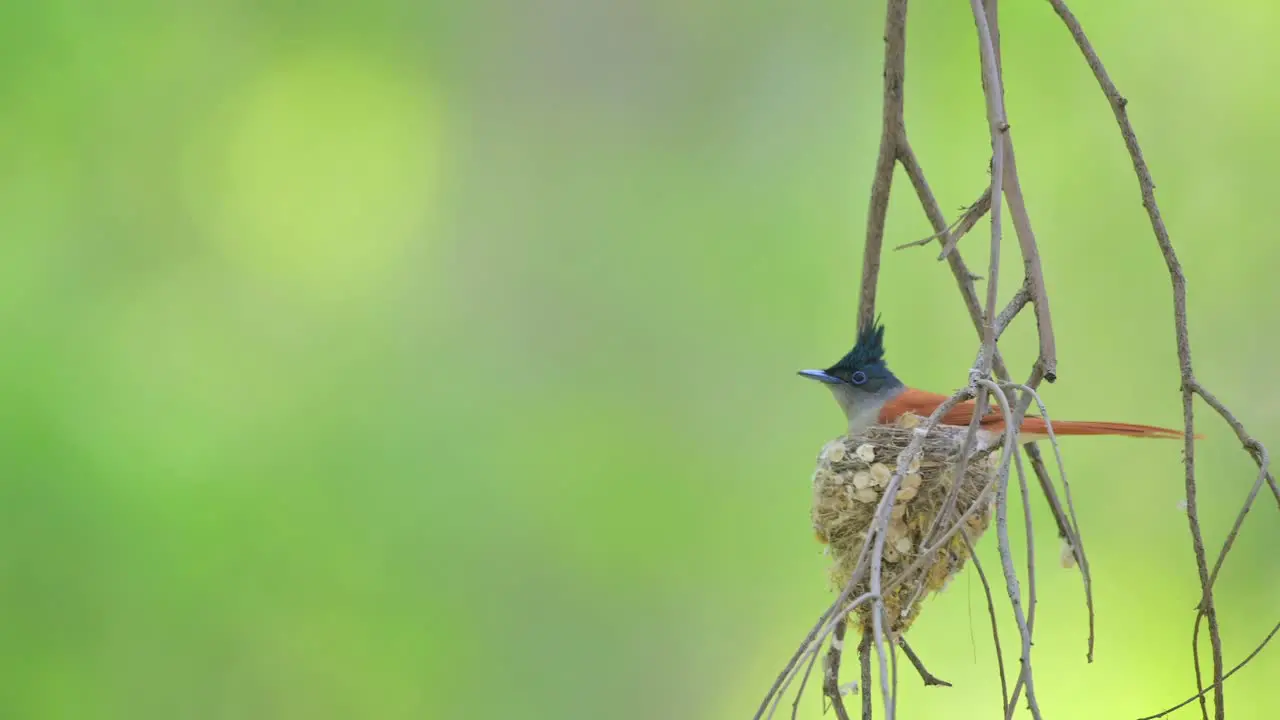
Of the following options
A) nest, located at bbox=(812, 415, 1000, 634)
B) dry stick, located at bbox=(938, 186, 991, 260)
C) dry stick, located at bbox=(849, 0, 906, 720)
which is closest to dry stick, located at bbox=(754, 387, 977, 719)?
dry stick, located at bbox=(938, 186, 991, 260)

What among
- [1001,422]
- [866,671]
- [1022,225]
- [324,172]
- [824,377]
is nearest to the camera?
[1022,225]

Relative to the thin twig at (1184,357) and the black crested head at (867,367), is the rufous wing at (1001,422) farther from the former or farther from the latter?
the thin twig at (1184,357)

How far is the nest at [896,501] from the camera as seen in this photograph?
68.0 inches

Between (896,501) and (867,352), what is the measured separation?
0.64m

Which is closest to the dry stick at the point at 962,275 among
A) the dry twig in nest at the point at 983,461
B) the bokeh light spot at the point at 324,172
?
the dry twig in nest at the point at 983,461

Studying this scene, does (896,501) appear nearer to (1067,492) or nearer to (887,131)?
(887,131)

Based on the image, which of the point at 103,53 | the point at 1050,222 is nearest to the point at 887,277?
the point at 1050,222

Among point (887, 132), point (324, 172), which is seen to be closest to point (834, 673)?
point (887, 132)

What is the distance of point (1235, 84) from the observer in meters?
3.63

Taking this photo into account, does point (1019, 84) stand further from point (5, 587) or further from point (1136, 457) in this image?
point (5, 587)

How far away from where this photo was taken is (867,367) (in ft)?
7.79

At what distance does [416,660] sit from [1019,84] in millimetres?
2712

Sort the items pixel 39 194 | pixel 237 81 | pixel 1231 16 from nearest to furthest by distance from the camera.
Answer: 1. pixel 1231 16
2. pixel 39 194
3. pixel 237 81

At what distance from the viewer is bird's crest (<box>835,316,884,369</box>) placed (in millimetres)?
2307
